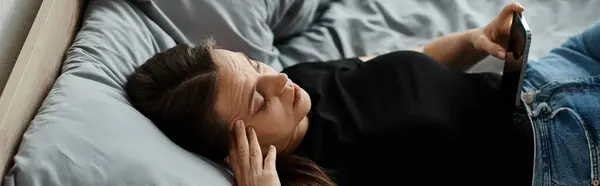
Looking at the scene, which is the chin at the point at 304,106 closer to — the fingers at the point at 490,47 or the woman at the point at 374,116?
the woman at the point at 374,116

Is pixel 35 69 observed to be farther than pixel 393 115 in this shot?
No

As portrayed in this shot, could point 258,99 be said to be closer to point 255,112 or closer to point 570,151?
point 255,112

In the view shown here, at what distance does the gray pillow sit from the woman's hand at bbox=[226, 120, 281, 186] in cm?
3

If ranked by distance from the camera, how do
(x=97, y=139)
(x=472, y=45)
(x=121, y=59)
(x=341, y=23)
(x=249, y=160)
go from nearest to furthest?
(x=97, y=139)
(x=249, y=160)
(x=121, y=59)
(x=472, y=45)
(x=341, y=23)

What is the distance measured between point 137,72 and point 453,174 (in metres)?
0.54

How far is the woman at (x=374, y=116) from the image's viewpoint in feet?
3.50

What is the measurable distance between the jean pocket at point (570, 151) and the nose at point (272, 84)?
45 cm

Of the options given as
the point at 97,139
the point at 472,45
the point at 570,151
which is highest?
the point at 97,139

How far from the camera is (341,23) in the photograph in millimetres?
1535

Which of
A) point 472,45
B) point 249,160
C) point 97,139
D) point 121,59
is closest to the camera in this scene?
point 97,139

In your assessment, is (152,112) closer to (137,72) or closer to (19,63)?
(137,72)

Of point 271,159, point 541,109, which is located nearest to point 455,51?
point 541,109

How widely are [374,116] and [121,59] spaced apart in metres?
0.42

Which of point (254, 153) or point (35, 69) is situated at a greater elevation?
point (35, 69)
